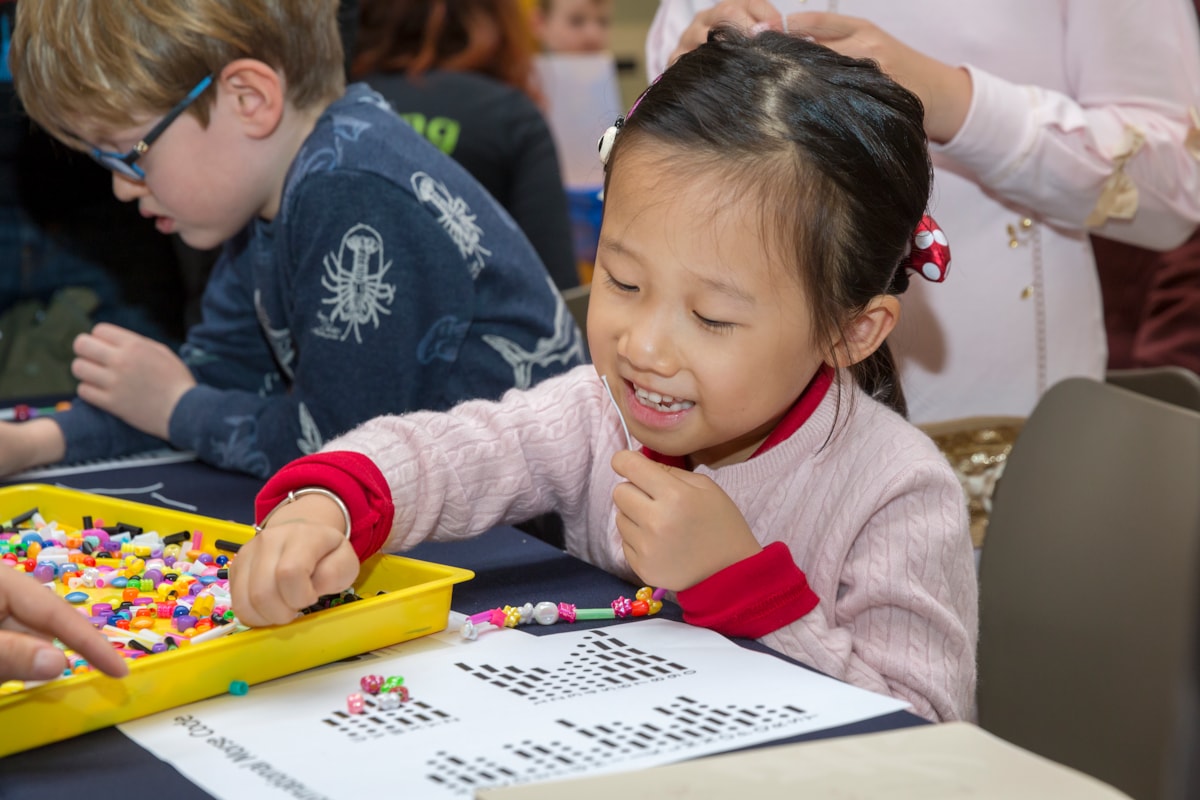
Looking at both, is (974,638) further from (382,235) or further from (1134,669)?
(382,235)

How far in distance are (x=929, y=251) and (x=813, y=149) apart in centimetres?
15

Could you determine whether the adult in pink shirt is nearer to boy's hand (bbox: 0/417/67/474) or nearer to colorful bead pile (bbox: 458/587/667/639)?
colorful bead pile (bbox: 458/587/667/639)

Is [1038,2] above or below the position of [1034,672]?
above

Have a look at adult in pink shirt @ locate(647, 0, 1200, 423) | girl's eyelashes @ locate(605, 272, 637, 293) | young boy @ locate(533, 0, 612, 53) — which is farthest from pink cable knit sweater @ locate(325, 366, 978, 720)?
young boy @ locate(533, 0, 612, 53)

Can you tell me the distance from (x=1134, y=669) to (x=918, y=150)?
1.77 ft

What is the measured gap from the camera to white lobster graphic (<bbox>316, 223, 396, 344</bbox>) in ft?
4.81

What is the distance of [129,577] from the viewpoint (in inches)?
40.4

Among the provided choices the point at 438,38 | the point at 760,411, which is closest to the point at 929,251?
the point at 760,411

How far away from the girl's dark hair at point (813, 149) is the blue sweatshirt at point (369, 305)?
444 millimetres

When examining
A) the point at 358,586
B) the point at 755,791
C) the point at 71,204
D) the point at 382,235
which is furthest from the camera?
the point at 71,204

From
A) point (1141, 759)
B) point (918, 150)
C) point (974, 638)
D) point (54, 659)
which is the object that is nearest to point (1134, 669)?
point (1141, 759)

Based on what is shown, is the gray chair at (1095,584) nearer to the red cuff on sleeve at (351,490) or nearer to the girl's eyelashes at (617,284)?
the girl's eyelashes at (617,284)

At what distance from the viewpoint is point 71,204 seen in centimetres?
191

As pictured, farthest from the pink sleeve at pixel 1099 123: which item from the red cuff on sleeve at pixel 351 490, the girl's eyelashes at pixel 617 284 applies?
the red cuff on sleeve at pixel 351 490
